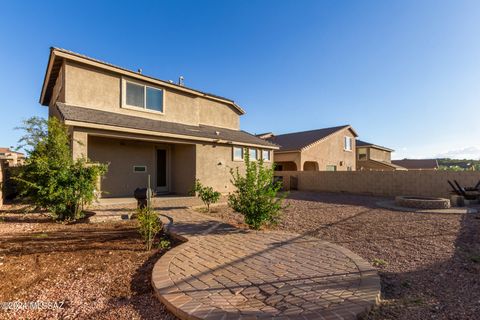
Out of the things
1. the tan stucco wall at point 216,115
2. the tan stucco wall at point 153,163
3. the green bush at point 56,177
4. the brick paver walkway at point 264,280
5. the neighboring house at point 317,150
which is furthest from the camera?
the neighboring house at point 317,150

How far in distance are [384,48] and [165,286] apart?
14.3 m

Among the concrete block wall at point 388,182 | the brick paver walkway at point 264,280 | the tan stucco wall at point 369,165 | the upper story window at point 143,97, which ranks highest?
the upper story window at point 143,97

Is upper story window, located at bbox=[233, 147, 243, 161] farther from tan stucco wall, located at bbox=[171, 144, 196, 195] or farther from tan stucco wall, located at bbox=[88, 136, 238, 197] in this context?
tan stucco wall, located at bbox=[171, 144, 196, 195]

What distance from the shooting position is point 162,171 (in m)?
13.4

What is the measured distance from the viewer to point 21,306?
2.85 m

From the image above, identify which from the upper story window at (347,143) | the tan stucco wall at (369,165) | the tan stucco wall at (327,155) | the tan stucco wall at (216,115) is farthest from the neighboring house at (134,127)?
the tan stucco wall at (369,165)

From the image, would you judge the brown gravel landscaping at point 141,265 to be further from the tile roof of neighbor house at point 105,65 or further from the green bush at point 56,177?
the tile roof of neighbor house at point 105,65

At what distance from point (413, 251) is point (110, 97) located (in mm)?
13176

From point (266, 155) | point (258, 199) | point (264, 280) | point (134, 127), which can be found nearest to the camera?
point (264, 280)

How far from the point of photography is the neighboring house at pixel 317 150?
74.5 ft

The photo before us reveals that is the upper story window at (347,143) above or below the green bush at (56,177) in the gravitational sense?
above

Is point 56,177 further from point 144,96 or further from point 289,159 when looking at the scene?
point 289,159

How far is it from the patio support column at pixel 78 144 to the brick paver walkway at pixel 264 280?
6273 mm

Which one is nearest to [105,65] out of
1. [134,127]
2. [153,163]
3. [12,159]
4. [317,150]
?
[134,127]
